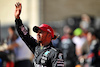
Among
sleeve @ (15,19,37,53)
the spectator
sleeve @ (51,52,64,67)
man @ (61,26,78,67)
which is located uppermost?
sleeve @ (15,19,37,53)

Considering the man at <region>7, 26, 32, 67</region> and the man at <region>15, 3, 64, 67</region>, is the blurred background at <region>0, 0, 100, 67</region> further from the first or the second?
the man at <region>15, 3, 64, 67</region>

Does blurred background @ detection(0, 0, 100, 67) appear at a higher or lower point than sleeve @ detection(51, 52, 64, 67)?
lower

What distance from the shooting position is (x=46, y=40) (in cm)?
377

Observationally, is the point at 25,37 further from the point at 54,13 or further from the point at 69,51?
the point at 54,13

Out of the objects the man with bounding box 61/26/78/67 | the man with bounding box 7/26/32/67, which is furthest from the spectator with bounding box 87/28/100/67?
the man with bounding box 7/26/32/67

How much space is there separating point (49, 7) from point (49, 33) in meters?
11.7

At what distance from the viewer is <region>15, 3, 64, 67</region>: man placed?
3.53 meters

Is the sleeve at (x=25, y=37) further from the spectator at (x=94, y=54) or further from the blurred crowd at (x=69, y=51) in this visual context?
the spectator at (x=94, y=54)

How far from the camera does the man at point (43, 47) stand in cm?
353

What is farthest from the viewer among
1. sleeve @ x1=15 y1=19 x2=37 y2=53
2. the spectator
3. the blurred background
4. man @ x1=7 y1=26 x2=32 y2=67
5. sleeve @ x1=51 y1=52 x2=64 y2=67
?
the blurred background

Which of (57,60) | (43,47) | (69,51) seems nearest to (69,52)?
(69,51)

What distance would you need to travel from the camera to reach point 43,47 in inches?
148

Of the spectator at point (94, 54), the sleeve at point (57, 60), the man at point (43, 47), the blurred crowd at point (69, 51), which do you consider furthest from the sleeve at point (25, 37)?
the spectator at point (94, 54)

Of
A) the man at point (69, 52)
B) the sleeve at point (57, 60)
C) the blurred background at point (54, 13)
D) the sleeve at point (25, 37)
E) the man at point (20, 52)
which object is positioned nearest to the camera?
the sleeve at point (57, 60)
